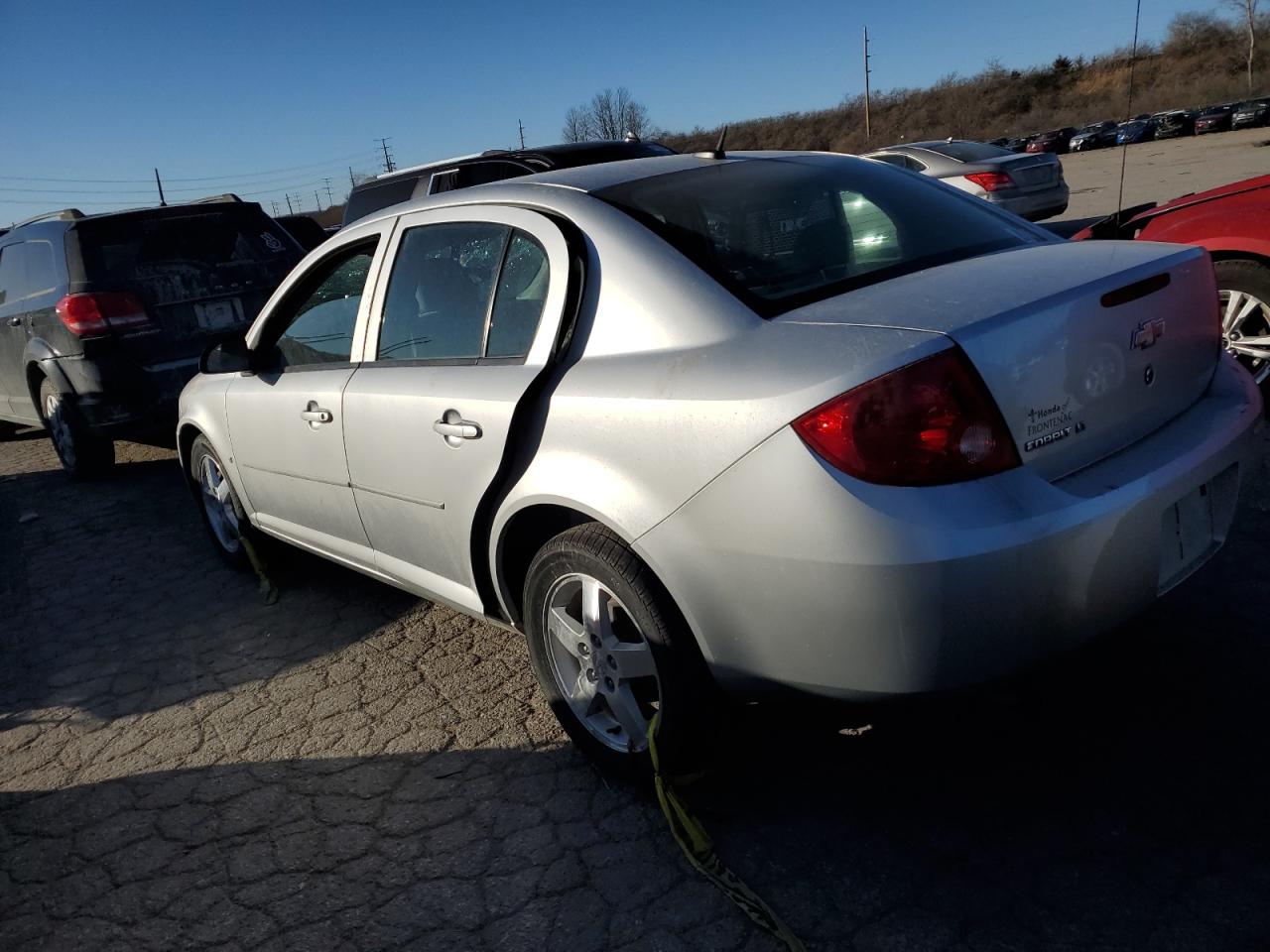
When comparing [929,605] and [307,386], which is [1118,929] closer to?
[929,605]

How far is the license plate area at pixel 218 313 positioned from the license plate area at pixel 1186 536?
6511 millimetres

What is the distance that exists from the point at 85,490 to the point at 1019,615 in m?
7.30

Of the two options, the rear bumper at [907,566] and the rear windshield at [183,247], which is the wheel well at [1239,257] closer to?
the rear bumper at [907,566]

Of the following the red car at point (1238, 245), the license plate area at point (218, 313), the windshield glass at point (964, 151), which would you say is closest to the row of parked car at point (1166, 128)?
the windshield glass at point (964, 151)

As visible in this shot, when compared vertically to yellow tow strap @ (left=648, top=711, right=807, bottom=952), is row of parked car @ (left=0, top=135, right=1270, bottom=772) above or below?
above

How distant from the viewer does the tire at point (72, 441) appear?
7.11 metres

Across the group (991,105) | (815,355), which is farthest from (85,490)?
(991,105)

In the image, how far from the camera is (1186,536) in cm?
228

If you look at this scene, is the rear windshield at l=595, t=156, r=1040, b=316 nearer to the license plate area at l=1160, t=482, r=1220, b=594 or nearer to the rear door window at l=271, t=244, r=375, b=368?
the license plate area at l=1160, t=482, r=1220, b=594

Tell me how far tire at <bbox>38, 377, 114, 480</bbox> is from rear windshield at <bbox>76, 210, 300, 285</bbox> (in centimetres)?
106

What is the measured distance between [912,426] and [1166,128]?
3863 centimetres

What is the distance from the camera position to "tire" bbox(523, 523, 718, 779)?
2379 mm

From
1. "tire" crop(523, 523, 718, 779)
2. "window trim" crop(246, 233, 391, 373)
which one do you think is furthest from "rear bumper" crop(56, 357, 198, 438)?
"tire" crop(523, 523, 718, 779)

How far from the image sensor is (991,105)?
6562cm
